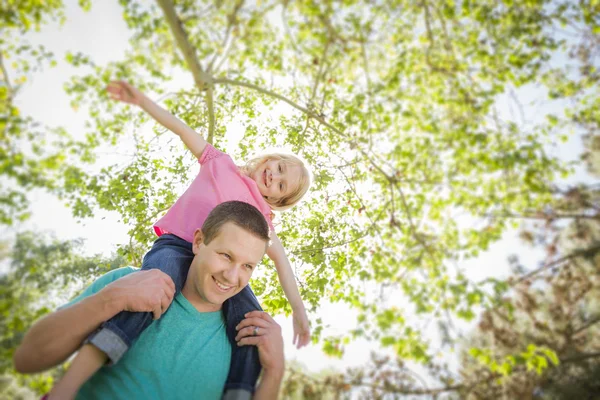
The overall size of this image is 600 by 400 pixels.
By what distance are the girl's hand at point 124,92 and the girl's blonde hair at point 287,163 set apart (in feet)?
2.48

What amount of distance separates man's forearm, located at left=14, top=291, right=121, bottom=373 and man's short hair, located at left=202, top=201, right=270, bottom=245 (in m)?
0.47

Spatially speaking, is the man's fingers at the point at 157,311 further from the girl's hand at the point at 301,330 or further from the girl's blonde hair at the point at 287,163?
the girl's blonde hair at the point at 287,163

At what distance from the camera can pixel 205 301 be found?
1.50m

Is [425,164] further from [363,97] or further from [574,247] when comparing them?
[574,247]

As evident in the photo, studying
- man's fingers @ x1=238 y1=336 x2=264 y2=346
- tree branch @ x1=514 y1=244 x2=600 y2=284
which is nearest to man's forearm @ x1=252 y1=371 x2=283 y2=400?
man's fingers @ x1=238 y1=336 x2=264 y2=346

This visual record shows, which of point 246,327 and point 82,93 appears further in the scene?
point 82,93

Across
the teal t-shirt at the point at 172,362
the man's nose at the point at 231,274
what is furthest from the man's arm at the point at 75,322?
the man's nose at the point at 231,274

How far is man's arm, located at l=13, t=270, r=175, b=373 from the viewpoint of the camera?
3.53ft

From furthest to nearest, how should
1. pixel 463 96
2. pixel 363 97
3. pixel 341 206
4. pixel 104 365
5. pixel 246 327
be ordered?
pixel 463 96 < pixel 363 97 < pixel 341 206 < pixel 246 327 < pixel 104 365

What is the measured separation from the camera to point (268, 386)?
133 centimetres

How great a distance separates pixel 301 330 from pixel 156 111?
1.20 metres

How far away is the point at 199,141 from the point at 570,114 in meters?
6.61

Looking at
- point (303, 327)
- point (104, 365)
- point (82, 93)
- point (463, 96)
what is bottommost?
point (104, 365)

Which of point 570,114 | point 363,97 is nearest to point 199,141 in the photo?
point 363,97
